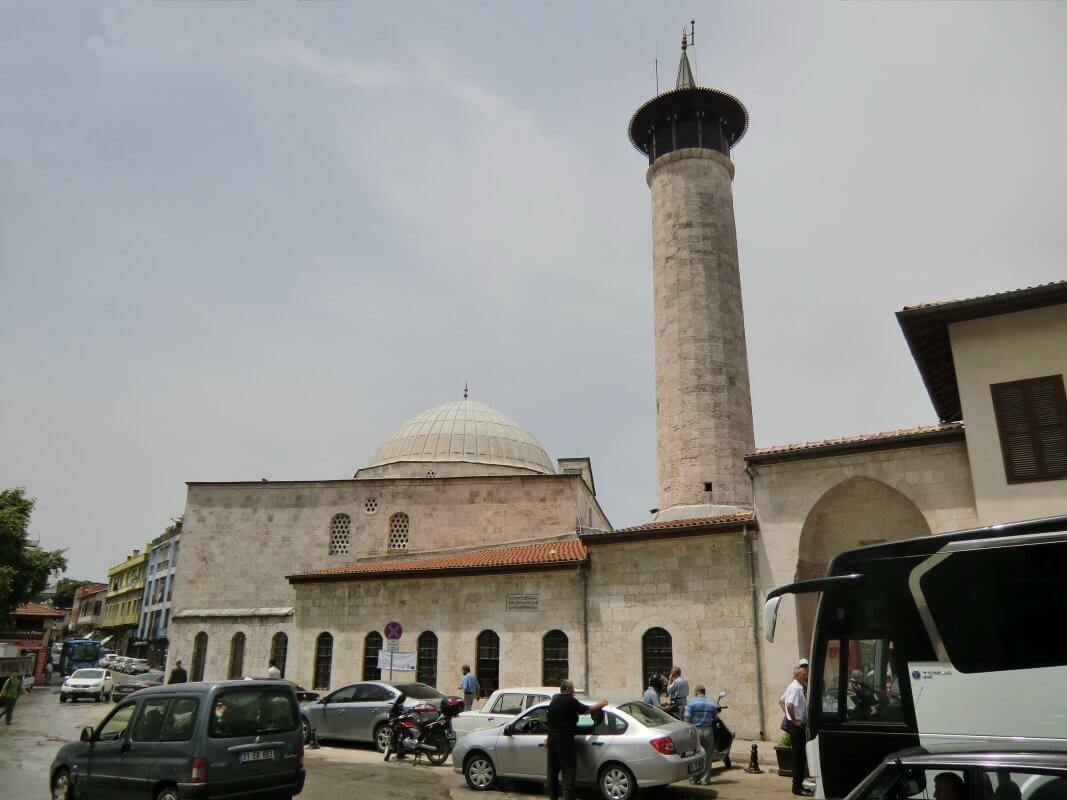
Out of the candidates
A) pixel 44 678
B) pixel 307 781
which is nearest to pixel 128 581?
pixel 44 678

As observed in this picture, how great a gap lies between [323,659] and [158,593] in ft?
127

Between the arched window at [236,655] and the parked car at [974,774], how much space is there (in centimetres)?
2397

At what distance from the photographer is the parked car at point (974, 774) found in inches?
127

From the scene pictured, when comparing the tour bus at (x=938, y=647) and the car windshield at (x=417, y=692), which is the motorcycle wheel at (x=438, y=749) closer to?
the car windshield at (x=417, y=692)

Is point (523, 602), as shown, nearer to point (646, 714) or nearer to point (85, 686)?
point (646, 714)

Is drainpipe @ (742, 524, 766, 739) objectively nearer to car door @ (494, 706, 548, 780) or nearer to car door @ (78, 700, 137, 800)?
car door @ (494, 706, 548, 780)

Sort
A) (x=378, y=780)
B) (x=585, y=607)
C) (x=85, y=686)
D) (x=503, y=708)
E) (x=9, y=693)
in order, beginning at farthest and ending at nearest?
(x=85, y=686) < (x=9, y=693) < (x=585, y=607) < (x=503, y=708) < (x=378, y=780)

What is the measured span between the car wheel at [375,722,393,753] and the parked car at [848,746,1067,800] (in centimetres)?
1006

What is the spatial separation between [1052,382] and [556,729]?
9217mm

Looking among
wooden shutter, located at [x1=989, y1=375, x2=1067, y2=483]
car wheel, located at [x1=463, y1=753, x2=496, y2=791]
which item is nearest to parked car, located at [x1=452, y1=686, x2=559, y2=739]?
car wheel, located at [x1=463, y1=753, x2=496, y2=791]

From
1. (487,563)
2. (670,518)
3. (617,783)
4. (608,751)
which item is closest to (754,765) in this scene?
(617,783)

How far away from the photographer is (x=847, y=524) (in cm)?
1378

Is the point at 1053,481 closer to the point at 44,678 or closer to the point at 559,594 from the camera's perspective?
the point at 559,594

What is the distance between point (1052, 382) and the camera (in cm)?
1123
